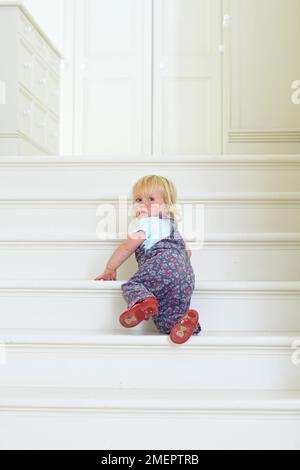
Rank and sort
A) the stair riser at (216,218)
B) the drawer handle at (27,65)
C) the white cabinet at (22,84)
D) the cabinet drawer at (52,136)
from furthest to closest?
the cabinet drawer at (52,136), the drawer handle at (27,65), the white cabinet at (22,84), the stair riser at (216,218)

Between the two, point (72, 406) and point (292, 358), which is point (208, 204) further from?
point (72, 406)

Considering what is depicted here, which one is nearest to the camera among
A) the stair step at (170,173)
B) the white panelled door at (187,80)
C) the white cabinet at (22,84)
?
the stair step at (170,173)

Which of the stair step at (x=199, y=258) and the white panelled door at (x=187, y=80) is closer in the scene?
the stair step at (x=199, y=258)

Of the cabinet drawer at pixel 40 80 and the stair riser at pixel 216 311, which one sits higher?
the cabinet drawer at pixel 40 80

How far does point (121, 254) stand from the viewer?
7.09 ft

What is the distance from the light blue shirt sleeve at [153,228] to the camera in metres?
2.12

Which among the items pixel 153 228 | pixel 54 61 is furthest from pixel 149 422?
pixel 54 61

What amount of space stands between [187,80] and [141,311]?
3612 millimetres

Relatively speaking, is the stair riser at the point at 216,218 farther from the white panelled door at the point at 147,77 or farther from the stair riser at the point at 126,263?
the white panelled door at the point at 147,77

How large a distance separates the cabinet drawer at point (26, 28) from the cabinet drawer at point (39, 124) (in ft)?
1.33

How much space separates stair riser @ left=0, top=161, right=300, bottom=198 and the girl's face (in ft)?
1.80

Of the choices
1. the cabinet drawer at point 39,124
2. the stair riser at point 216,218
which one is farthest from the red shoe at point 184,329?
the cabinet drawer at point 39,124

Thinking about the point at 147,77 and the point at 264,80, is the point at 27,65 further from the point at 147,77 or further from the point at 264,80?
the point at 264,80

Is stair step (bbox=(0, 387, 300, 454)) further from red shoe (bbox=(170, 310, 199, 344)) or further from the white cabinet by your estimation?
the white cabinet
